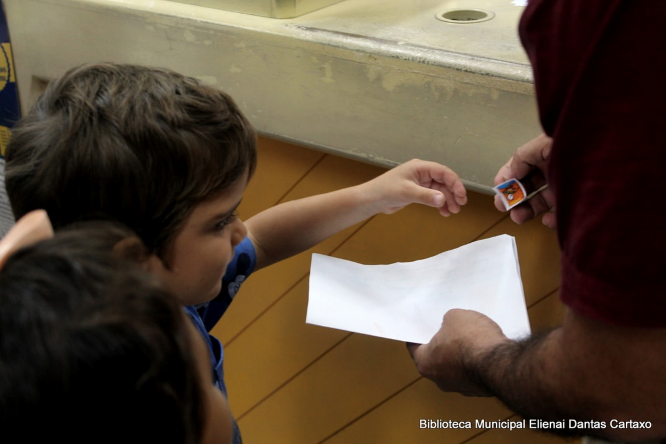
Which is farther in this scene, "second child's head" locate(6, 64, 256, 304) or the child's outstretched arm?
the child's outstretched arm

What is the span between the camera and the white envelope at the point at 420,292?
2.68 feet

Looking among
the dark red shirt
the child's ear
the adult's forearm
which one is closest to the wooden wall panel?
the adult's forearm

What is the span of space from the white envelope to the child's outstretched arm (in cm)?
5

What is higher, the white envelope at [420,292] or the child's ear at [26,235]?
the child's ear at [26,235]

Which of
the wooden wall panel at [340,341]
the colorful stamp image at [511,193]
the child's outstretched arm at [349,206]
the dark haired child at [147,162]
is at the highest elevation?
the dark haired child at [147,162]

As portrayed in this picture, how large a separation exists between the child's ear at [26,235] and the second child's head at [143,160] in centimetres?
16

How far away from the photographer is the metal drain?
98cm

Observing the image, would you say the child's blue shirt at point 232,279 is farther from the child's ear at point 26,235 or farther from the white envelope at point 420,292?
the child's ear at point 26,235

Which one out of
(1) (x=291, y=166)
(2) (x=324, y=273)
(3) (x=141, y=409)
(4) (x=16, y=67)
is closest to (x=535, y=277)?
(2) (x=324, y=273)

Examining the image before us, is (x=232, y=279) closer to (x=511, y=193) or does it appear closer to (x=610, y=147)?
(x=511, y=193)

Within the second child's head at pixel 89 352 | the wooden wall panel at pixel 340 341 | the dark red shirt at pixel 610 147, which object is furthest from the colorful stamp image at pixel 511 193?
the second child's head at pixel 89 352

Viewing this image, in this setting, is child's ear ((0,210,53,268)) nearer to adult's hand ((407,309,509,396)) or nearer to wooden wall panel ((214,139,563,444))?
adult's hand ((407,309,509,396))

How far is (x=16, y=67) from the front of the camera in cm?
116

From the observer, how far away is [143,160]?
0.63 meters
